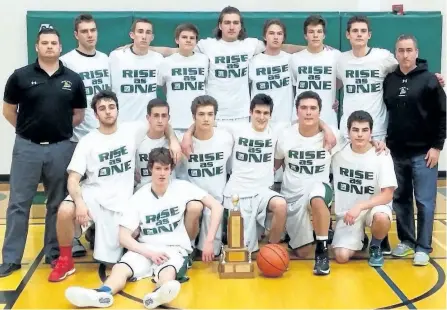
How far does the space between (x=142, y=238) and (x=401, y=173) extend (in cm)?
229

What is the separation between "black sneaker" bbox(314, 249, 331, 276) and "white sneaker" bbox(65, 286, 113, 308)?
171 cm

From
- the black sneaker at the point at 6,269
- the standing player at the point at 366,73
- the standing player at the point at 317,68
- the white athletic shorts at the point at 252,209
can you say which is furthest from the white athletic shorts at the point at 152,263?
the standing player at the point at 366,73

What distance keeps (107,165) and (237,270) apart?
135cm

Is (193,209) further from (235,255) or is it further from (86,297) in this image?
(86,297)

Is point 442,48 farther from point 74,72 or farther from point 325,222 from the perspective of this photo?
point 74,72

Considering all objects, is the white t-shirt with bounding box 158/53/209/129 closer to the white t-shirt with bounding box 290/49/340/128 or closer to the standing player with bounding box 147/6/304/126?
the standing player with bounding box 147/6/304/126

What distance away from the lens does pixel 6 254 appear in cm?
585

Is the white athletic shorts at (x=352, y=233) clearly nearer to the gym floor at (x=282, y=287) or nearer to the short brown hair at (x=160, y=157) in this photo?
the gym floor at (x=282, y=287)

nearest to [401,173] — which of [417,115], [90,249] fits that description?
[417,115]

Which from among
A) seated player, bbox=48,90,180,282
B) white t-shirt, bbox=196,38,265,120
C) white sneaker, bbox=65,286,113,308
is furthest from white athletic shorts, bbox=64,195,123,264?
white t-shirt, bbox=196,38,265,120

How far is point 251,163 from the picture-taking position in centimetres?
620

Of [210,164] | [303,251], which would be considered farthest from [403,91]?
[210,164]

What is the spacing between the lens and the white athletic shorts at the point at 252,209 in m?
6.14

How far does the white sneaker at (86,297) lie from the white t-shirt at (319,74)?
282 centimetres
